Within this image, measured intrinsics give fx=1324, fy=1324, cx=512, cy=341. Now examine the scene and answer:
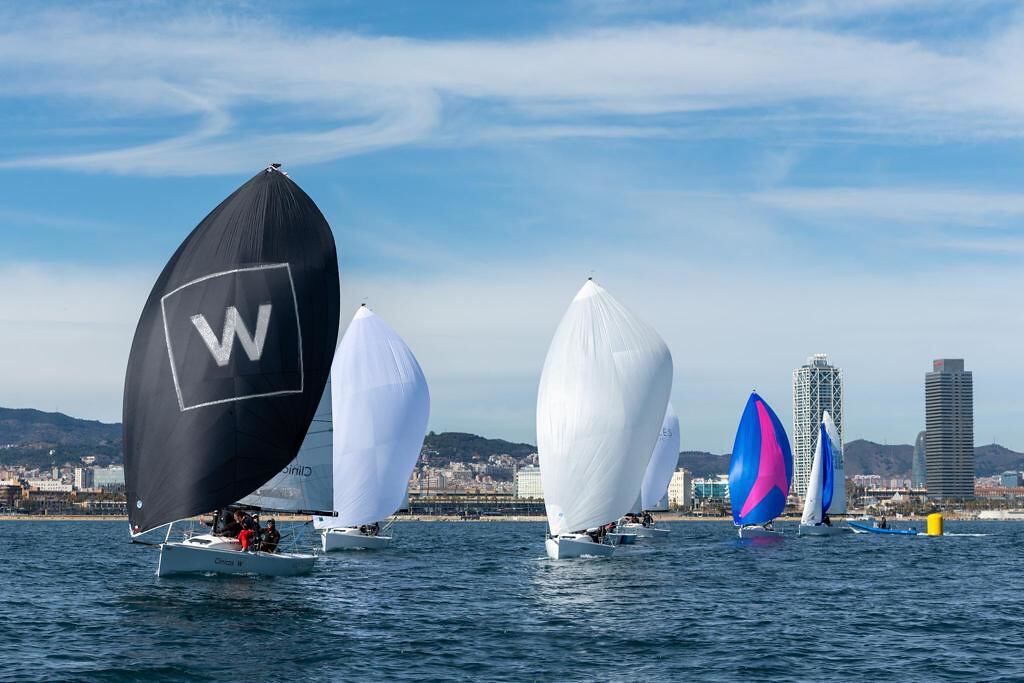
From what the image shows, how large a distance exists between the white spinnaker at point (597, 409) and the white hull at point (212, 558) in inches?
700

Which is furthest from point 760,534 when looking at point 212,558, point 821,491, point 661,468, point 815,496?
point 212,558

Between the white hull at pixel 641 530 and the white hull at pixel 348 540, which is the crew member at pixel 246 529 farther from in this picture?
the white hull at pixel 641 530

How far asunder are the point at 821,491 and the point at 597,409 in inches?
1894

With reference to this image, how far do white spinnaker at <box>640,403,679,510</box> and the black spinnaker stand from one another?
5902cm

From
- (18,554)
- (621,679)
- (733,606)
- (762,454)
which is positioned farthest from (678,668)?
(762,454)

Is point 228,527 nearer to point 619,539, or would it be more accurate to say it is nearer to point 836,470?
point 619,539

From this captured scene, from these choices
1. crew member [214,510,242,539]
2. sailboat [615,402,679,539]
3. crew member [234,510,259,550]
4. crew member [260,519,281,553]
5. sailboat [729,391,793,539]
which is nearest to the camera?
crew member [234,510,259,550]

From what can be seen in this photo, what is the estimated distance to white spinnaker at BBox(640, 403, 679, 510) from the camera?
10081cm

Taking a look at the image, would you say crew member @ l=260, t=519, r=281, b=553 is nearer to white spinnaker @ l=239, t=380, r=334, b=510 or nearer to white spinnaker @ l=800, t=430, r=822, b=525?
white spinnaker @ l=239, t=380, r=334, b=510

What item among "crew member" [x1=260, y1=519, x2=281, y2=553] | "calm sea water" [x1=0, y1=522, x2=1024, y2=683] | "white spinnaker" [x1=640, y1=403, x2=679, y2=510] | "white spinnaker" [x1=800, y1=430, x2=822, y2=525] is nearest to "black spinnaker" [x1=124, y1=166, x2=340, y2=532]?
"calm sea water" [x1=0, y1=522, x2=1024, y2=683]

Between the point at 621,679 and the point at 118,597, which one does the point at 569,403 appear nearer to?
the point at 118,597

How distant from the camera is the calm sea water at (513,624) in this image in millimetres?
30562

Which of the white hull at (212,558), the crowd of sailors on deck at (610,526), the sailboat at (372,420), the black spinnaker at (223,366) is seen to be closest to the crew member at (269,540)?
the white hull at (212,558)

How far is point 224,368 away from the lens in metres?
42.8
